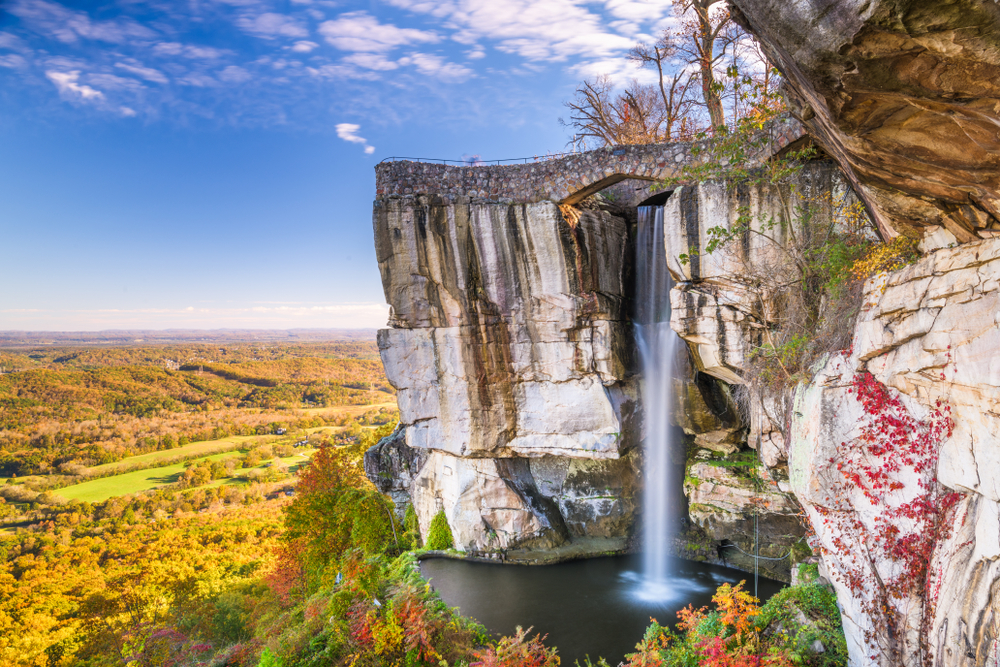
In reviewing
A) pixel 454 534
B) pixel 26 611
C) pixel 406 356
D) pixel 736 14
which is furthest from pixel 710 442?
pixel 26 611

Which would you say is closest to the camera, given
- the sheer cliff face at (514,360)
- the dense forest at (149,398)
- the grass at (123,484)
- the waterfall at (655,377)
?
the sheer cliff face at (514,360)

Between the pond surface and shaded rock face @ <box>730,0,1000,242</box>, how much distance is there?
9.83 m

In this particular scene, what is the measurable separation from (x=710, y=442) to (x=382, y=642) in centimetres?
1012

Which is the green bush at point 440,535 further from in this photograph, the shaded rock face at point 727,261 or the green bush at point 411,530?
the shaded rock face at point 727,261

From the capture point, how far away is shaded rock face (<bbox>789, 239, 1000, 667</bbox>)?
4.89m

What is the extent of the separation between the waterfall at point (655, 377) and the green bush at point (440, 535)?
6369mm

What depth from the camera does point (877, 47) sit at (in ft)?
11.4

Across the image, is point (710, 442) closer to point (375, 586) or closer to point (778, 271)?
point (778, 271)

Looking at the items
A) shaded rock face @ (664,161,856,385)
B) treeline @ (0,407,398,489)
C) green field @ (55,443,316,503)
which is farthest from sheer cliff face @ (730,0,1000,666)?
green field @ (55,443,316,503)

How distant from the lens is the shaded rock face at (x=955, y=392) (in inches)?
193

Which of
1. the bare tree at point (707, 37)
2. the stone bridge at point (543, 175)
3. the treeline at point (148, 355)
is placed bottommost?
the treeline at point (148, 355)

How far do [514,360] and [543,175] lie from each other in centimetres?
556

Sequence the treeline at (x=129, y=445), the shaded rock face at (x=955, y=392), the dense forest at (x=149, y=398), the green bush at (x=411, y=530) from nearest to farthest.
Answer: the shaded rock face at (x=955, y=392) → the green bush at (x=411, y=530) → the treeline at (x=129, y=445) → the dense forest at (x=149, y=398)

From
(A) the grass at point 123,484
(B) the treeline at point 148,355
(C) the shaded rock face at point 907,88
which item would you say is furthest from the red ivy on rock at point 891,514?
(B) the treeline at point 148,355
